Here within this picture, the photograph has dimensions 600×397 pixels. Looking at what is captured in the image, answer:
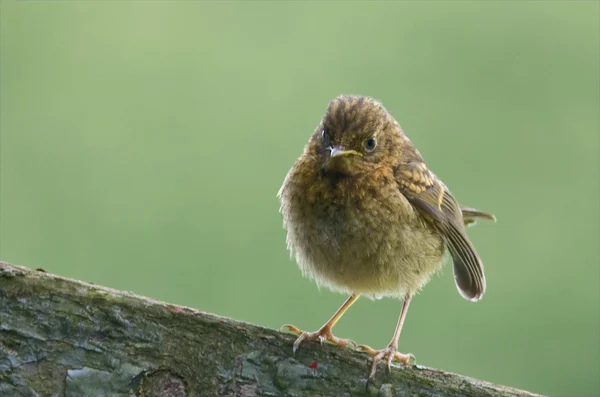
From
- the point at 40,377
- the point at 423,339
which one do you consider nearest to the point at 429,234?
the point at 423,339

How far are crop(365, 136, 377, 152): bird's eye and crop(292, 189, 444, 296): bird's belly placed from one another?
0.26 meters

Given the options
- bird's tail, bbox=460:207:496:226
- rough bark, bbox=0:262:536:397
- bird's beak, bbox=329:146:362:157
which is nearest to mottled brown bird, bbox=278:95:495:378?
bird's beak, bbox=329:146:362:157

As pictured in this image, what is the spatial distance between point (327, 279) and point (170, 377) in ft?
5.37

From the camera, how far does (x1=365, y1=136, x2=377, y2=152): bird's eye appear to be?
3629mm

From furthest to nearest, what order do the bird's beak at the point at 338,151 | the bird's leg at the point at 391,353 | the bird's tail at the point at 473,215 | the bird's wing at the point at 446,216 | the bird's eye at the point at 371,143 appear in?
the bird's tail at the point at 473,215 → the bird's wing at the point at 446,216 → the bird's eye at the point at 371,143 → the bird's beak at the point at 338,151 → the bird's leg at the point at 391,353

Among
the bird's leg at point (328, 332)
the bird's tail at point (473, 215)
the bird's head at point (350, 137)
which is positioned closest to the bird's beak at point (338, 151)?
the bird's head at point (350, 137)

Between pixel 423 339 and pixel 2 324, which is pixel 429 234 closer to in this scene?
pixel 423 339

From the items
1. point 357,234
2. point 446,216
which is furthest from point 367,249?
point 446,216

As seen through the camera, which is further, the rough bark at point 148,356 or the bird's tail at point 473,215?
the bird's tail at point 473,215

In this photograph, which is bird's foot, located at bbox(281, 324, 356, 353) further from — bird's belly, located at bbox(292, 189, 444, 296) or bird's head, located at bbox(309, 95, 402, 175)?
bird's head, located at bbox(309, 95, 402, 175)

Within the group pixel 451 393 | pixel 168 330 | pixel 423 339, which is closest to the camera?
pixel 168 330

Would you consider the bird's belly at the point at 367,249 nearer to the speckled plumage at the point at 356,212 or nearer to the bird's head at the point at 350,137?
the speckled plumage at the point at 356,212

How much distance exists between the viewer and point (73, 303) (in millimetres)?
2111

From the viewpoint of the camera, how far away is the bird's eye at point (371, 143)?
3629mm
